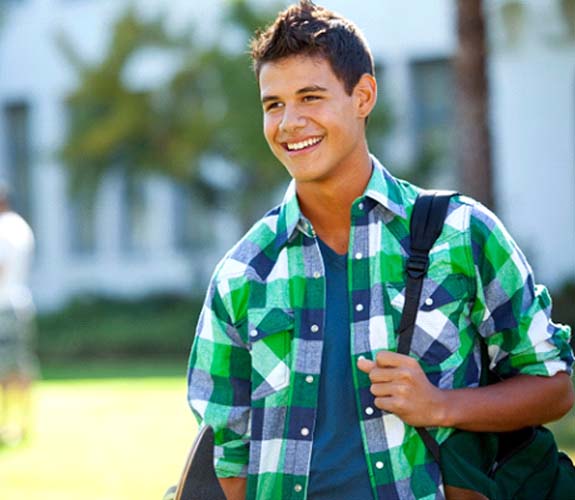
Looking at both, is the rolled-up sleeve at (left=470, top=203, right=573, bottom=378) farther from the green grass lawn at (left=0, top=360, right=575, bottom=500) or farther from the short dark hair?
the green grass lawn at (left=0, top=360, right=575, bottom=500)

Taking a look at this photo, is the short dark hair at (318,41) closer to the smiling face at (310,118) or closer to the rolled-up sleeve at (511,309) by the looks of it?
the smiling face at (310,118)

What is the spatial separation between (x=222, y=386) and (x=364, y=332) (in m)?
0.43

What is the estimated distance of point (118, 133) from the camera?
2295 cm

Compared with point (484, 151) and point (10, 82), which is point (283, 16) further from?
point (10, 82)

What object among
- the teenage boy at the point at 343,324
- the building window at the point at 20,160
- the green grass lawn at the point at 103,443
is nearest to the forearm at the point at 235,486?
the teenage boy at the point at 343,324

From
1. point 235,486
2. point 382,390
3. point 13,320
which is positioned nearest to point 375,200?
point 382,390

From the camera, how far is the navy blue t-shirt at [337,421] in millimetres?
3264

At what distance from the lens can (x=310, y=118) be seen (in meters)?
3.51

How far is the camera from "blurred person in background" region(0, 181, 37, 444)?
11000 mm

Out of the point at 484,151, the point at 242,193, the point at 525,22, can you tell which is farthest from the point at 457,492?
the point at 242,193

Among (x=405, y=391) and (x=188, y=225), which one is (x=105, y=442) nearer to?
(x=405, y=391)

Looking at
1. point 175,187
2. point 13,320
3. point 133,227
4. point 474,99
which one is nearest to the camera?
point 13,320

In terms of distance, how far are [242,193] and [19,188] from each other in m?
8.22

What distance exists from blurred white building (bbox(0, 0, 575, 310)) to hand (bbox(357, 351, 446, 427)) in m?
12.7
